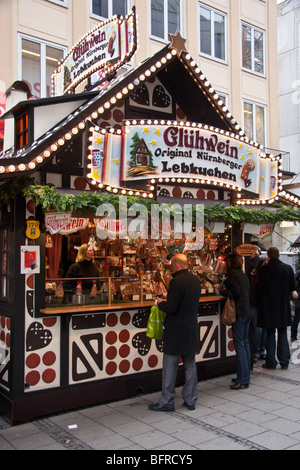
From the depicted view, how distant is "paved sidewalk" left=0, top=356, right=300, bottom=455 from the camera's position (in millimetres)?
4641

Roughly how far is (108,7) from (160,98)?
699 centimetres

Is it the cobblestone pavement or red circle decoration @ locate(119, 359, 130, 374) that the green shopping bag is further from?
the cobblestone pavement

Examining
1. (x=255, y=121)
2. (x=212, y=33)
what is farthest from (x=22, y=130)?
(x=255, y=121)

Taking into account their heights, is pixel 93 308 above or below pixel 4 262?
below

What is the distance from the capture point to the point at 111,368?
6.18 metres

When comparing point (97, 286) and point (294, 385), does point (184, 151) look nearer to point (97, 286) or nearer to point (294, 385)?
point (97, 286)

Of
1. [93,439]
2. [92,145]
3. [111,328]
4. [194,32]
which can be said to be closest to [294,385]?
[111,328]

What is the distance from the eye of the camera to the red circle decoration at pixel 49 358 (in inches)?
223

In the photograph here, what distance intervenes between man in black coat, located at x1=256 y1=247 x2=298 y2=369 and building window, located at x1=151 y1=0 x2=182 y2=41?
926 centimetres

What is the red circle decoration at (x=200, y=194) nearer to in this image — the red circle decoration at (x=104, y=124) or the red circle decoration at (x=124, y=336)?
the red circle decoration at (x=104, y=124)

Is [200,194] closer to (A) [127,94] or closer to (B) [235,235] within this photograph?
(B) [235,235]

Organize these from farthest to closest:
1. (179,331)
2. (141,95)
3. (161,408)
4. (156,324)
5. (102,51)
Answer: (102,51), (141,95), (156,324), (161,408), (179,331)

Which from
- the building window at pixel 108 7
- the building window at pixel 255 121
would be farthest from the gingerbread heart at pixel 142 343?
the building window at pixel 255 121

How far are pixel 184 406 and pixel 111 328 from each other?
4.53 ft
